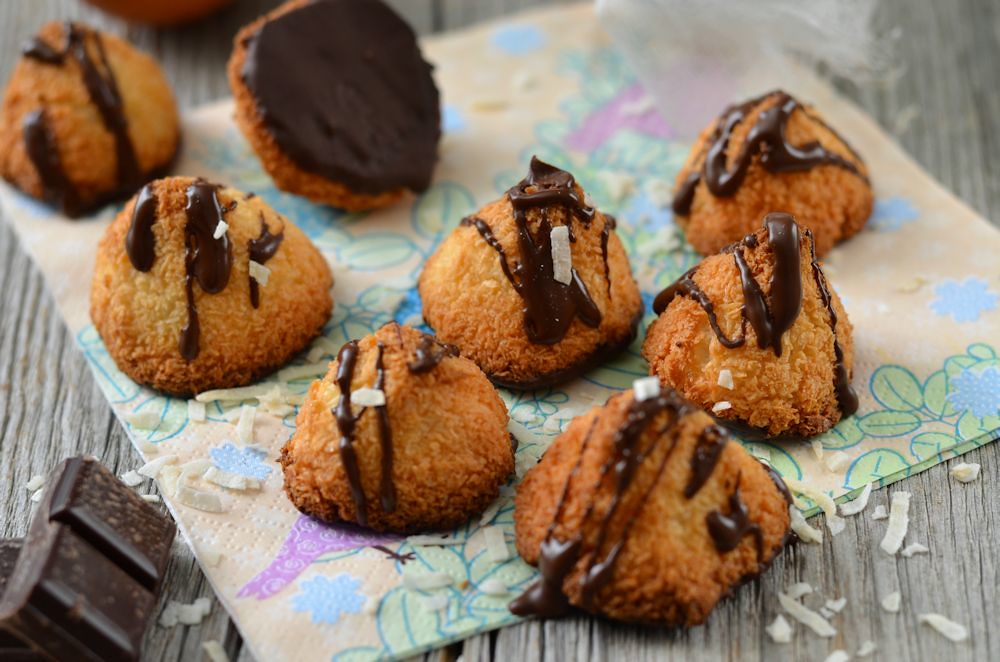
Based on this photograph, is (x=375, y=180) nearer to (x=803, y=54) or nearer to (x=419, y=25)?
(x=419, y=25)

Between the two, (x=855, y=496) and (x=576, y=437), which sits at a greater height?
(x=576, y=437)

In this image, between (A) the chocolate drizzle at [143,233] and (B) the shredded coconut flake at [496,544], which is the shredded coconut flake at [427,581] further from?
(A) the chocolate drizzle at [143,233]

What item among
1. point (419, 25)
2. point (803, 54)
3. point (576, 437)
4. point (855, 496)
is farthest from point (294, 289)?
point (803, 54)

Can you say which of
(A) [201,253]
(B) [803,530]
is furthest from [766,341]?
(A) [201,253]

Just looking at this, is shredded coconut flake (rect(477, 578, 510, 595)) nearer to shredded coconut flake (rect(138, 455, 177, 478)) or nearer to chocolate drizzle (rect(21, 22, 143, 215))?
shredded coconut flake (rect(138, 455, 177, 478))

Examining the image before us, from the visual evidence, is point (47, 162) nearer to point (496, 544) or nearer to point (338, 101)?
point (338, 101)

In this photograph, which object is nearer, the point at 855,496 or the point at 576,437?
the point at 576,437

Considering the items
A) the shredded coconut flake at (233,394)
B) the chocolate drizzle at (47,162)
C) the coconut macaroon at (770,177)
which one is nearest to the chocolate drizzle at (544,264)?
the coconut macaroon at (770,177)
